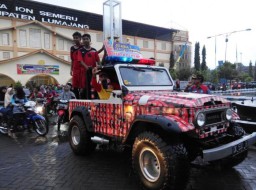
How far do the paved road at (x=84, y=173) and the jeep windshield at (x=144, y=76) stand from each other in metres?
1.75

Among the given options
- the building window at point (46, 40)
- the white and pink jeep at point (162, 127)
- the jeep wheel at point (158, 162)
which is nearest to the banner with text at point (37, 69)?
the building window at point (46, 40)

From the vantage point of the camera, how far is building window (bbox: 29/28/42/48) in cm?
3503

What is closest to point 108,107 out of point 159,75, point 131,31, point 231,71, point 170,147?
point 159,75

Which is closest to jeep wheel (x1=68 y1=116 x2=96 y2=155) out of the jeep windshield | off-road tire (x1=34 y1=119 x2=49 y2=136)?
the jeep windshield

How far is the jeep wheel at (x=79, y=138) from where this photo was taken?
571 cm

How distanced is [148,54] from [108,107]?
46.1 meters

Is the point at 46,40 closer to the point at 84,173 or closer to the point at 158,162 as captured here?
the point at 84,173

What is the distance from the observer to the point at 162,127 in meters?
3.64

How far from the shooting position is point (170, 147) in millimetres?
3629

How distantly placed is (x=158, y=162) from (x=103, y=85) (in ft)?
6.89

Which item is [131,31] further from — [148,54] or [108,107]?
[108,107]

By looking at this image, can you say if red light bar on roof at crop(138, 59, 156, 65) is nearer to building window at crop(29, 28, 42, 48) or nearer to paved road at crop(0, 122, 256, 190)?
paved road at crop(0, 122, 256, 190)

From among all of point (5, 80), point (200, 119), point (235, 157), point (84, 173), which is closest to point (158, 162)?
point (200, 119)

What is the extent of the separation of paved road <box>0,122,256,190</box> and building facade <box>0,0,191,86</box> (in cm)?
2676
